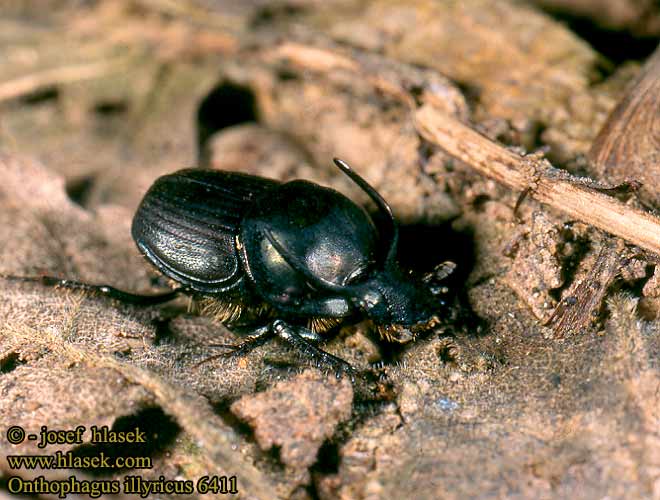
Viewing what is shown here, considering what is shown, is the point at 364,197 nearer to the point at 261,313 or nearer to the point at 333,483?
the point at 261,313

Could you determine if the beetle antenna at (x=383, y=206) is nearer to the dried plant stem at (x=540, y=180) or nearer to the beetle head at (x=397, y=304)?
the beetle head at (x=397, y=304)

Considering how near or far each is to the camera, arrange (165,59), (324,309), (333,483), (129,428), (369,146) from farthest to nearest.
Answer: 1. (165,59)
2. (369,146)
3. (324,309)
4. (129,428)
5. (333,483)

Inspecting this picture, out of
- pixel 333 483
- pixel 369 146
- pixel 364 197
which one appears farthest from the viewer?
pixel 369 146

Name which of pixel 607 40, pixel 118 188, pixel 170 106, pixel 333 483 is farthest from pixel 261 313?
pixel 607 40

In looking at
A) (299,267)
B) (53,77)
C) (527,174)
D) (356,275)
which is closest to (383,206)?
(356,275)

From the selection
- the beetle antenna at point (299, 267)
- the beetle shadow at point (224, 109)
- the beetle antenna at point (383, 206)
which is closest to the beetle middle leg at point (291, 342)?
the beetle antenna at point (299, 267)

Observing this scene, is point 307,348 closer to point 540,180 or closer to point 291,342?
point 291,342
